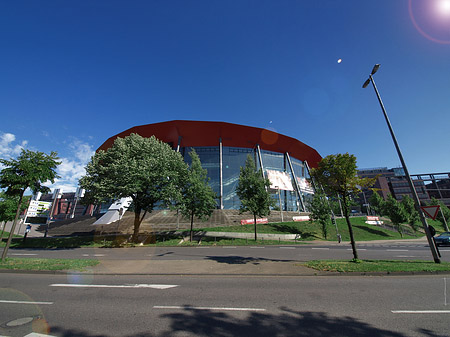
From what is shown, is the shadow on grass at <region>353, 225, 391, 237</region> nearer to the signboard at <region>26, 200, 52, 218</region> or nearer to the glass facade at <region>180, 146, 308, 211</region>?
the glass facade at <region>180, 146, 308, 211</region>

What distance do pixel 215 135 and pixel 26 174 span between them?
39.0m

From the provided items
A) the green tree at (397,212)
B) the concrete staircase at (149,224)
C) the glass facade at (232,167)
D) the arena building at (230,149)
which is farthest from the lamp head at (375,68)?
the glass facade at (232,167)

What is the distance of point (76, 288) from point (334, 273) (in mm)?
10311

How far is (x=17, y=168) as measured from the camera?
12.5 m

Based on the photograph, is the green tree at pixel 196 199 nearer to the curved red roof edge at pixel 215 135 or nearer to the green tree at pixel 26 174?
the green tree at pixel 26 174

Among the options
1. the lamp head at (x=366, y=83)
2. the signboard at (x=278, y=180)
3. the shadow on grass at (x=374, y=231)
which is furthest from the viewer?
the signboard at (x=278, y=180)

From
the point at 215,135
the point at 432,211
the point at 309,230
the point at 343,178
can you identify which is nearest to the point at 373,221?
the point at 309,230

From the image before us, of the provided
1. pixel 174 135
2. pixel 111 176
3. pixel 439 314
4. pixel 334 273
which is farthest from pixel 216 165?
pixel 439 314

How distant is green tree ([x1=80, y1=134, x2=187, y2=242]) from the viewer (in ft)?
65.0

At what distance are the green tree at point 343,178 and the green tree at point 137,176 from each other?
14.6 m

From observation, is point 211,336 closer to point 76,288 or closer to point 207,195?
point 76,288

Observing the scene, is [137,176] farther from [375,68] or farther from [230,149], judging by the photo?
[230,149]

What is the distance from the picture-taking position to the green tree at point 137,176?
19812 mm

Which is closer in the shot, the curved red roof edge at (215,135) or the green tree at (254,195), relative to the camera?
the green tree at (254,195)
